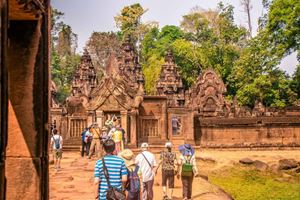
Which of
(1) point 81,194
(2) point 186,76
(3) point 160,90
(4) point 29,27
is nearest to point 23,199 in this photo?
(4) point 29,27

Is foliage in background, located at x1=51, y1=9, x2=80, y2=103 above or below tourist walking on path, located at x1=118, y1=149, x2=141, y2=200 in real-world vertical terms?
above

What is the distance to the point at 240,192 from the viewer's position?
49.8 ft

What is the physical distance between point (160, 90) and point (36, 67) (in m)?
34.3

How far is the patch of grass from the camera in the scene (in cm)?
1481

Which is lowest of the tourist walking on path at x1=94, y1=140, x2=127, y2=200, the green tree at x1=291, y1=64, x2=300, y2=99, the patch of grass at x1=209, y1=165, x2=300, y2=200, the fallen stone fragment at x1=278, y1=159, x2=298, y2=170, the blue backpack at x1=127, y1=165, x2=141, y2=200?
the patch of grass at x1=209, y1=165, x2=300, y2=200

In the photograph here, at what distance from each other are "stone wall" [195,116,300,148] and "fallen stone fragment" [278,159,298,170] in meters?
4.43

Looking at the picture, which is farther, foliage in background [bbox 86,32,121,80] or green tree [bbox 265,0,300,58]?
foliage in background [bbox 86,32,121,80]

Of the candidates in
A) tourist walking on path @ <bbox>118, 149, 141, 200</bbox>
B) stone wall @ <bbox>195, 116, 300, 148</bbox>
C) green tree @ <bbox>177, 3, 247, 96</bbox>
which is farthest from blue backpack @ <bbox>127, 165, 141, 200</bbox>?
green tree @ <bbox>177, 3, 247, 96</bbox>

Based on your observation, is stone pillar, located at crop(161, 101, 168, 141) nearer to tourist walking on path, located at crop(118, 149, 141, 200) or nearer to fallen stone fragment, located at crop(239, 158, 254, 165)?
fallen stone fragment, located at crop(239, 158, 254, 165)

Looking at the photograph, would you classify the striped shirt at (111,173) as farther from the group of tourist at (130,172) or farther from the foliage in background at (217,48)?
the foliage in background at (217,48)

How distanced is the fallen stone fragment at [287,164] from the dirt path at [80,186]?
6822mm

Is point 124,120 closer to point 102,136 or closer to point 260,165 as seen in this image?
point 102,136

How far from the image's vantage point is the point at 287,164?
19.0 m

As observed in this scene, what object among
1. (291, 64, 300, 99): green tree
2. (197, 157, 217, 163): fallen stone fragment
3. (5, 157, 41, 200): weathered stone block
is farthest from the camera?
(291, 64, 300, 99): green tree
